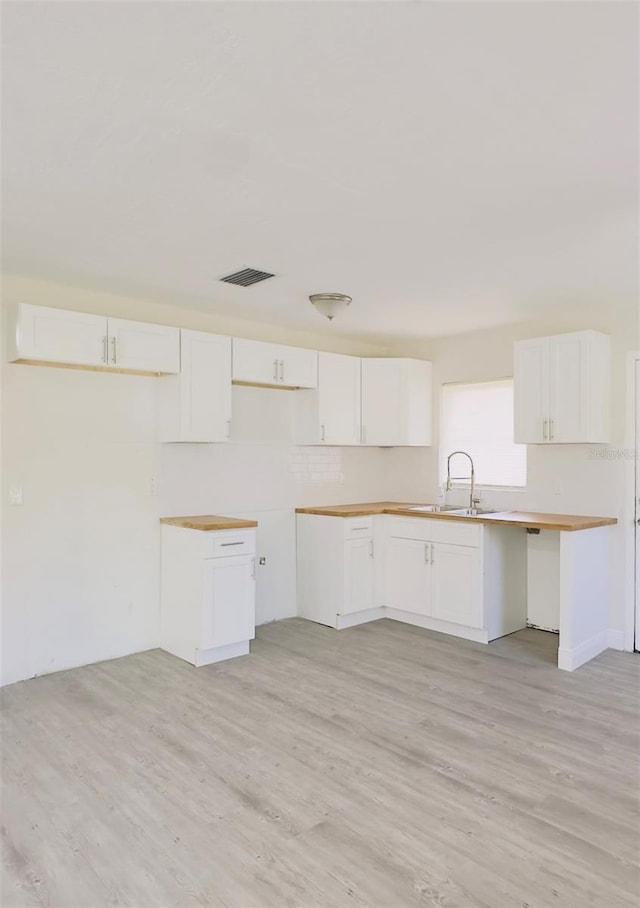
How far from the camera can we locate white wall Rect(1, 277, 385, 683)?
12.5 ft

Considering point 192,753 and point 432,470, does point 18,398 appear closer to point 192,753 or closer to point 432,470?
point 192,753

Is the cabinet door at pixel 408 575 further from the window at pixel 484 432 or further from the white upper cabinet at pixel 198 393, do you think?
the white upper cabinet at pixel 198 393

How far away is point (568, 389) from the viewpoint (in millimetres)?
4418

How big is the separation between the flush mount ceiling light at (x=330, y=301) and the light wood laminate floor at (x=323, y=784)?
7.79 feet

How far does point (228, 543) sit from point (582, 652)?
247 centimetres

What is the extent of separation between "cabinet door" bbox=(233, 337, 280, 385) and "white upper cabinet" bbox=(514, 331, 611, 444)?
185cm

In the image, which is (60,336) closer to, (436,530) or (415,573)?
(436,530)

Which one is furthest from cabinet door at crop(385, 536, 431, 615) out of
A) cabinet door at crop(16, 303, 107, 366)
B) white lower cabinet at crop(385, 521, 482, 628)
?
cabinet door at crop(16, 303, 107, 366)

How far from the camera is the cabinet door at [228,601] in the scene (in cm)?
403

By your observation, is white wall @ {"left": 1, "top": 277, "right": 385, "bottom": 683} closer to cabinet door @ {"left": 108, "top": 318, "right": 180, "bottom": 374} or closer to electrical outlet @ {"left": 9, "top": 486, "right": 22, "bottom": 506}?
electrical outlet @ {"left": 9, "top": 486, "right": 22, "bottom": 506}

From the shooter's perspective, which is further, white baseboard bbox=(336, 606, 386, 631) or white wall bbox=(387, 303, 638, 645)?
white baseboard bbox=(336, 606, 386, 631)

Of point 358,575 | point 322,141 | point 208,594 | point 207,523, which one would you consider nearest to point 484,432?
point 358,575

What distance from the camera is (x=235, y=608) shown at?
Result: 4.16m

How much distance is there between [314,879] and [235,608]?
2245mm
